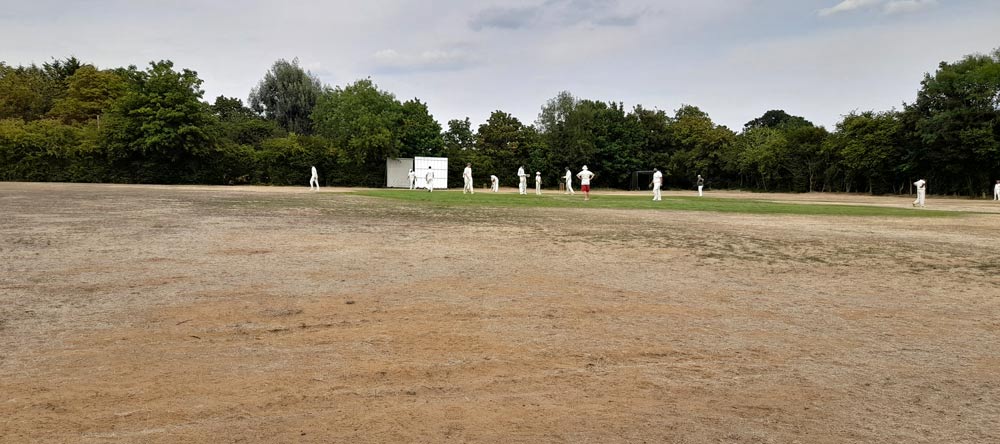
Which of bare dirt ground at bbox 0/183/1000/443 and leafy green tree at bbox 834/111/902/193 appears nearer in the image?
bare dirt ground at bbox 0/183/1000/443

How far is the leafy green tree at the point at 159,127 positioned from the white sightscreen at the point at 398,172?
1428 cm

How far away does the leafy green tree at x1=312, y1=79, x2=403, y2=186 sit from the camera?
51875mm

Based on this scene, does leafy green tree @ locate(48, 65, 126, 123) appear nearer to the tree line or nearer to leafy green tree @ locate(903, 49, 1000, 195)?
the tree line

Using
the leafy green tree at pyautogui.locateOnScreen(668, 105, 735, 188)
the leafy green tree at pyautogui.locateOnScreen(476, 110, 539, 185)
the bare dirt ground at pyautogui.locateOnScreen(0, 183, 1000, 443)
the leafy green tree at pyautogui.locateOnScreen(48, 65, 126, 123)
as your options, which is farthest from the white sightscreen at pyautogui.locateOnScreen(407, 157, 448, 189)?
the bare dirt ground at pyautogui.locateOnScreen(0, 183, 1000, 443)

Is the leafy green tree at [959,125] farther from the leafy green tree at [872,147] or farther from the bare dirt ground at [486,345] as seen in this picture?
the bare dirt ground at [486,345]

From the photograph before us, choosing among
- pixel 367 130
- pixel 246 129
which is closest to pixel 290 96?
pixel 246 129

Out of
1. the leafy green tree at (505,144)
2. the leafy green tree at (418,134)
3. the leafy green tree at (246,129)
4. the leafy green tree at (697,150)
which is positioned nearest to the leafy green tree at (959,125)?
the leafy green tree at (697,150)

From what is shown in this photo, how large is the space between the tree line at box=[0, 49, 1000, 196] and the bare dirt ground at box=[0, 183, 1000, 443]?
4160 centimetres

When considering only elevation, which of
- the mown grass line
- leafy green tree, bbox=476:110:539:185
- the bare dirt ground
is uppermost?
leafy green tree, bbox=476:110:539:185

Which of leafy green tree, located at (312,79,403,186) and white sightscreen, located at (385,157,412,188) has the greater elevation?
leafy green tree, located at (312,79,403,186)

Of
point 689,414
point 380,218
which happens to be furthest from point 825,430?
point 380,218

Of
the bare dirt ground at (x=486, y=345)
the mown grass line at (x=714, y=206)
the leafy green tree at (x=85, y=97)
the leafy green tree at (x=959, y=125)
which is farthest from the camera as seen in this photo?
the leafy green tree at (x=85, y=97)

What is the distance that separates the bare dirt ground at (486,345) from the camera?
3.42 meters

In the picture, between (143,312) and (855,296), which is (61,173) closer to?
(143,312)
